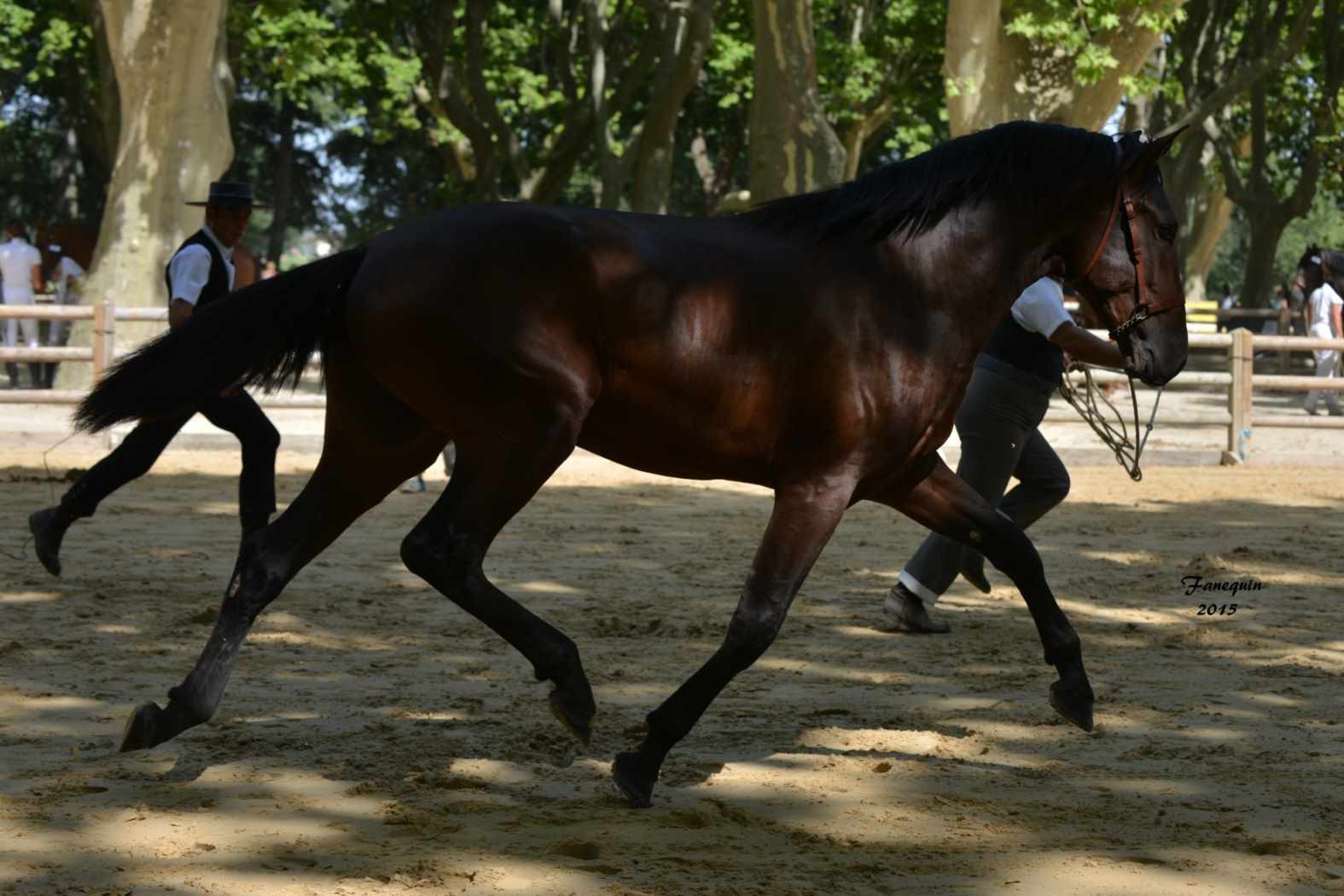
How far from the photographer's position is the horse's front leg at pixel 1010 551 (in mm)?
5848

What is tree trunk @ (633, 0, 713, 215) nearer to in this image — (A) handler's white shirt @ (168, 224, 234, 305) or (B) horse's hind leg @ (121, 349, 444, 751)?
(A) handler's white shirt @ (168, 224, 234, 305)

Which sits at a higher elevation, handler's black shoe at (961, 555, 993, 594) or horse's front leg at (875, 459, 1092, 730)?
horse's front leg at (875, 459, 1092, 730)

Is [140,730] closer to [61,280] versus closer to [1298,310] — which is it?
[61,280]

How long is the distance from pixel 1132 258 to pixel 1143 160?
0.31m

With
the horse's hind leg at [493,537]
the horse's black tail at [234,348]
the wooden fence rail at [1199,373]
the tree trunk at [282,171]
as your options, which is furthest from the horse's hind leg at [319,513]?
the tree trunk at [282,171]

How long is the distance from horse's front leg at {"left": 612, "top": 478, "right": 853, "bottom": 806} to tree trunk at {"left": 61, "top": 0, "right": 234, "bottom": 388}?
51.0 feet

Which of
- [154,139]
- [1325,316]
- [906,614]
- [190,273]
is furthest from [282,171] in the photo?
[906,614]

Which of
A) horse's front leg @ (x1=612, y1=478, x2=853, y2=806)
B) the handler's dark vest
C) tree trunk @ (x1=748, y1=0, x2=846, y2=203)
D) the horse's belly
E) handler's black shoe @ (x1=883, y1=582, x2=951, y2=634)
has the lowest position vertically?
handler's black shoe @ (x1=883, y1=582, x2=951, y2=634)

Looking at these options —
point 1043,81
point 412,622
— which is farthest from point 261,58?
point 412,622

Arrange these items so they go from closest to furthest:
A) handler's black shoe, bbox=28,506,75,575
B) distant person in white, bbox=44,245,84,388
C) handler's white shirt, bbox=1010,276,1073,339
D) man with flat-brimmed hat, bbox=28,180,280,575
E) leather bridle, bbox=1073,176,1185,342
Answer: leather bridle, bbox=1073,176,1185,342 → handler's white shirt, bbox=1010,276,1073,339 → man with flat-brimmed hat, bbox=28,180,280,575 → handler's black shoe, bbox=28,506,75,575 → distant person in white, bbox=44,245,84,388

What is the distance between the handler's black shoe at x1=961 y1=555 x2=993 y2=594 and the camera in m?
8.48

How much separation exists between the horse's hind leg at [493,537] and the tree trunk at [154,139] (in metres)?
15.2

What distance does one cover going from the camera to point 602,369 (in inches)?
200
